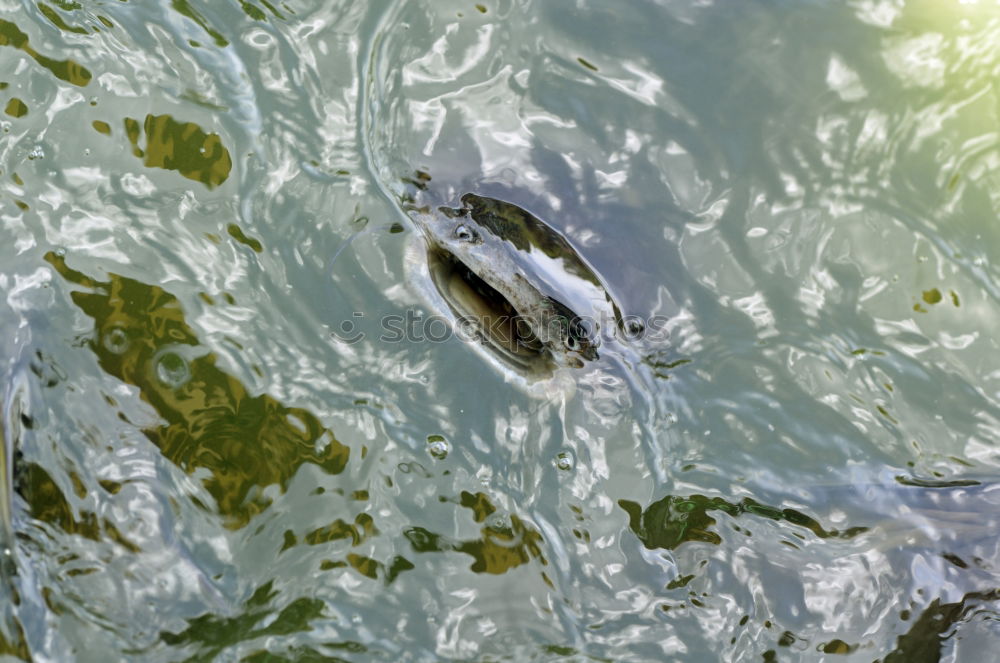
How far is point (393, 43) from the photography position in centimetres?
251

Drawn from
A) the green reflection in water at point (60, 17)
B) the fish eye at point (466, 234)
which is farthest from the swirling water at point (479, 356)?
the fish eye at point (466, 234)

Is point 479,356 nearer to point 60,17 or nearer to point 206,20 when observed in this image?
point 206,20

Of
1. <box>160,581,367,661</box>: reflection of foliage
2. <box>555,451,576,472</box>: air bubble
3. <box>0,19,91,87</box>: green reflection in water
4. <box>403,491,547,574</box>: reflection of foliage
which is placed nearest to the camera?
<box>160,581,367,661</box>: reflection of foliage

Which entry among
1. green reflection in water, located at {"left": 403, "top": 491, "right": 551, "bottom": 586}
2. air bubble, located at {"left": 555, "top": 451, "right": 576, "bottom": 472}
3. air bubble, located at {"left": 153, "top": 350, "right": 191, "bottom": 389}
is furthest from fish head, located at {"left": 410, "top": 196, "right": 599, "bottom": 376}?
air bubble, located at {"left": 153, "top": 350, "right": 191, "bottom": 389}

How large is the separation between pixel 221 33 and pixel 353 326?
106 cm

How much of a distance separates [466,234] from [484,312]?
0.77 ft

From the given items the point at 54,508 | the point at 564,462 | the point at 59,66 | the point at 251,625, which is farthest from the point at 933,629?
the point at 59,66

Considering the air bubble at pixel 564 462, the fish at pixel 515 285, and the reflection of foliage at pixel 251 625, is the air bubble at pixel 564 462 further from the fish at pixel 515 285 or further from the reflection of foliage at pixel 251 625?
the reflection of foliage at pixel 251 625

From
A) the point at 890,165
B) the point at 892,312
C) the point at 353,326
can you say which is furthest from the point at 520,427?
the point at 890,165

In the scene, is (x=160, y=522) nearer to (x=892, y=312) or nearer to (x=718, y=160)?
(x=718, y=160)

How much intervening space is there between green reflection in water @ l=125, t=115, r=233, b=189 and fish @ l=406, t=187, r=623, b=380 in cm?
60

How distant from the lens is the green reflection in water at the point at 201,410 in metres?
2.12

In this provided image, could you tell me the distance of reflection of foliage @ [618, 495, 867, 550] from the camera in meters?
2.15

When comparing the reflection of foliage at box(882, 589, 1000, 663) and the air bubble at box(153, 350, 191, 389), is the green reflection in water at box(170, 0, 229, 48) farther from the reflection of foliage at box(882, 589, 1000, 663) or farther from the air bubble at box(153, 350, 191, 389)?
the reflection of foliage at box(882, 589, 1000, 663)
